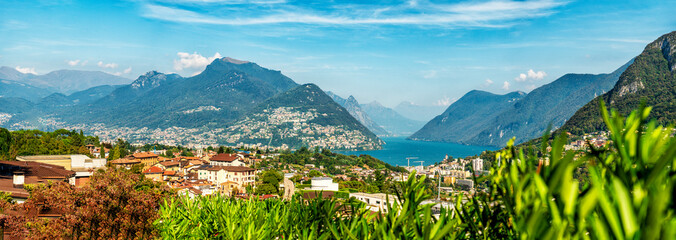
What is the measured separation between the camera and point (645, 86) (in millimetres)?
131750

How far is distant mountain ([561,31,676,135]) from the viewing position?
11350cm

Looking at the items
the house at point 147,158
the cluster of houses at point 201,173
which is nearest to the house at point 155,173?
the cluster of houses at point 201,173

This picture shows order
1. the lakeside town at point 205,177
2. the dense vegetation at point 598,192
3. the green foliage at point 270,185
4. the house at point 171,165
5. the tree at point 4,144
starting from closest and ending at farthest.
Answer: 1. the dense vegetation at point 598,192
2. the lakeside town at point 205,177
3. the tree at point 4,144
4. the green foliage at point 270,185
5. the house at point 171,165

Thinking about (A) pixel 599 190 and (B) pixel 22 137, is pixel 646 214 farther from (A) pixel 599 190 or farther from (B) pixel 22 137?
(B) pixel 22 137

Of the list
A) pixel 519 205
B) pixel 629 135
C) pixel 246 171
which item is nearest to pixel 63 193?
pixel 519 205

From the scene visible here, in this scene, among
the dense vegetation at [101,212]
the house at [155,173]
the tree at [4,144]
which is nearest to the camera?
the dense vegetation at [101,212]

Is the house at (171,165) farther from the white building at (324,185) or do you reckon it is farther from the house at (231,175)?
the white building at (324,185)

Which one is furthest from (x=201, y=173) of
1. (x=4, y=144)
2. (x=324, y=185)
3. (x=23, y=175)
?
(x=23, y=175)

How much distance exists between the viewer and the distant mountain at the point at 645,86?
113500 mm

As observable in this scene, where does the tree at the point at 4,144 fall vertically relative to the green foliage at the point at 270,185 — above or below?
above

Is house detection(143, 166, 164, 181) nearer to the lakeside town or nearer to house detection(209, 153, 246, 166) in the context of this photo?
the lakeside town

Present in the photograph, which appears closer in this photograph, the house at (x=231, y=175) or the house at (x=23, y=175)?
the house at (x=23, y=175)

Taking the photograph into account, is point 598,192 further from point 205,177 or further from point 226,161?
point 226,161

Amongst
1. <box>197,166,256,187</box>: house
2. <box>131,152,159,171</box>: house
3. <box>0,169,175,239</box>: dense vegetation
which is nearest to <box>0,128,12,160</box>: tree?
<box>197,166,256,187</box>: house
